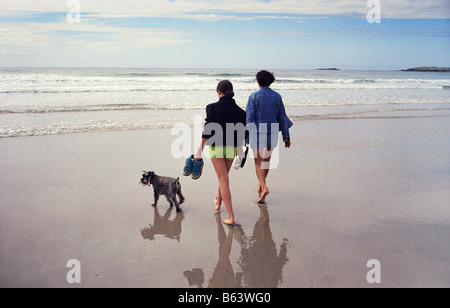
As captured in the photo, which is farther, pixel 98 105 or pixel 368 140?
pixel 98 105

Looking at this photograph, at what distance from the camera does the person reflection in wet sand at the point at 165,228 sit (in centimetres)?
457

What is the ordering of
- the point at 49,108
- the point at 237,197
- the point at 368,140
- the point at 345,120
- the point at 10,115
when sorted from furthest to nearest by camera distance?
the point at 49,108, the point at 345,120, the point at 10,115, the point at 368,140, the point at 237,197

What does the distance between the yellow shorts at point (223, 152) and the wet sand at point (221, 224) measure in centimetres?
91

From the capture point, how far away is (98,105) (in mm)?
16688

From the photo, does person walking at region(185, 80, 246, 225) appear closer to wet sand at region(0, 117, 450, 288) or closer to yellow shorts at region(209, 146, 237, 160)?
yellow shorts at region(209, 146, 237, 160)

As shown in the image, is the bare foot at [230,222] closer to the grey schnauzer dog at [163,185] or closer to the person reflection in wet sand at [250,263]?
the person reflection in wet sand at [250,263]

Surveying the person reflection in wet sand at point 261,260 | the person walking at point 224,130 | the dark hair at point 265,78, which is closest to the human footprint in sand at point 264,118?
the dark hair at point 265,78

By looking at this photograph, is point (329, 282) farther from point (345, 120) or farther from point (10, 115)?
point (10, 115)

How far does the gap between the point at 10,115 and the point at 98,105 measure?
4054 mm

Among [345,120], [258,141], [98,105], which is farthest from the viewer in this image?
[98,105]

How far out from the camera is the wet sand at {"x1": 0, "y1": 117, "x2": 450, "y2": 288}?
3.70m

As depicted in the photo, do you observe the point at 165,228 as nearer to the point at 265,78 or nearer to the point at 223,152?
the point at 223,152

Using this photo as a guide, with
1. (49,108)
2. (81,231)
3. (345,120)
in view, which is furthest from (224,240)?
(49,108)

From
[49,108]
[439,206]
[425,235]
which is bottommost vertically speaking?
[425,235]
